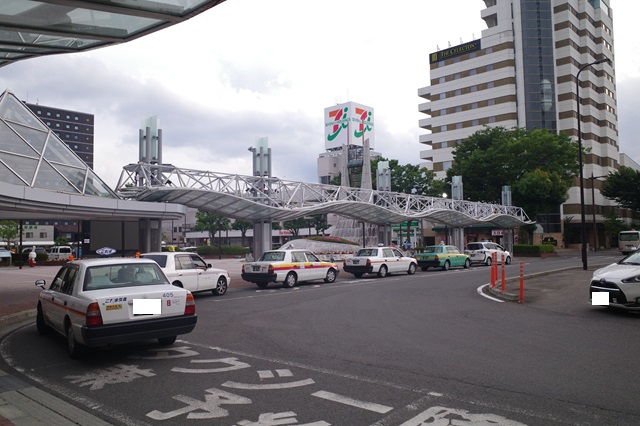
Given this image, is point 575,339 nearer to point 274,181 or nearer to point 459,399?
point 459,399

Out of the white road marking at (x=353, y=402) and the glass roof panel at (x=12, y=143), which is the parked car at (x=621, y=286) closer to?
the white road marking at (x=353, y=402)

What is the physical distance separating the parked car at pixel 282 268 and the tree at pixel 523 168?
37721 mm

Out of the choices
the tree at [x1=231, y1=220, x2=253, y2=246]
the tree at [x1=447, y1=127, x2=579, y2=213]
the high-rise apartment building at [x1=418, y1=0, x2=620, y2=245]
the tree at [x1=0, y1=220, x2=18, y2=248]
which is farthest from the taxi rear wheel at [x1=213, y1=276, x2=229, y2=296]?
the tree at [x1=231, y1=220, x2=253, y2=246]

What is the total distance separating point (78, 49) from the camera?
10602 mm

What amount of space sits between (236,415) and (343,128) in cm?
8585

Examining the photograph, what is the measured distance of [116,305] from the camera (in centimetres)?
732

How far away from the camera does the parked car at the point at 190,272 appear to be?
15.3m

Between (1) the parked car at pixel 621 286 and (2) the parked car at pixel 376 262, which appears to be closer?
(1) the parked car at pixel 621 286

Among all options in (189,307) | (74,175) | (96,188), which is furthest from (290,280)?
(189,307)

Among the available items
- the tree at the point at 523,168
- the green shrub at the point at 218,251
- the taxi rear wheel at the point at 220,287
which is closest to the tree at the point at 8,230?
the green shrub at the point at 218,251

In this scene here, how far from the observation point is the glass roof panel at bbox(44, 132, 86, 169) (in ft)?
63.4

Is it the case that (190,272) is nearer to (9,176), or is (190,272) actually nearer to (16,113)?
(9,176)

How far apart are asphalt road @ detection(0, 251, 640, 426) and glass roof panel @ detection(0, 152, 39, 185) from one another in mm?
7998

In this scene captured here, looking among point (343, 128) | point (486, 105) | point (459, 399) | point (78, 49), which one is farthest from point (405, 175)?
point (459, 399)
